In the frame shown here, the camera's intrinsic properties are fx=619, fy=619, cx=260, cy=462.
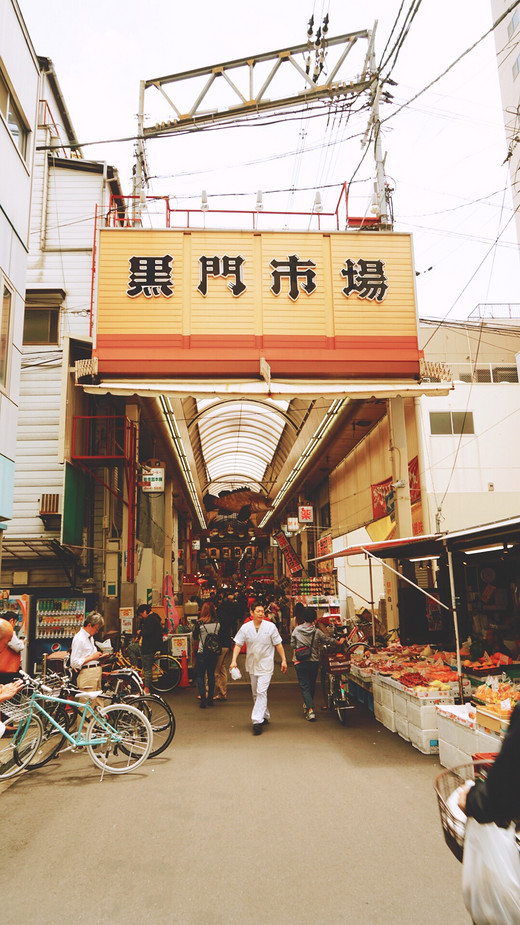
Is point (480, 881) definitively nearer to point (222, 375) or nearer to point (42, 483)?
point (222, 375)

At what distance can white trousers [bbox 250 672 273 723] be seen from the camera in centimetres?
921

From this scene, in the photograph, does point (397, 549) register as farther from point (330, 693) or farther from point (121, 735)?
point (121, 735)

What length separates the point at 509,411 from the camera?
20.1 metres

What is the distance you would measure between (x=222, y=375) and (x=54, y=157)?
10130mm

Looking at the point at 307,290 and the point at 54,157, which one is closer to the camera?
the point at 307,290

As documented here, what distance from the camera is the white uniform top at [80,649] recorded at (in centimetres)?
828

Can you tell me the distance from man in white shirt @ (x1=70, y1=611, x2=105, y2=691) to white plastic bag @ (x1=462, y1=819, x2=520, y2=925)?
668cm

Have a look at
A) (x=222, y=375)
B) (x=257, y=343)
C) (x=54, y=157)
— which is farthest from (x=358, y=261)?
(x=54, y=157)

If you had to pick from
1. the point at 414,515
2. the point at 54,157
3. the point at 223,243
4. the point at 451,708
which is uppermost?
the point at 54,157

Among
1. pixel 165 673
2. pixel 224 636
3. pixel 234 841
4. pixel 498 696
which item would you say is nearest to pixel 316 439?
pixel 224 636

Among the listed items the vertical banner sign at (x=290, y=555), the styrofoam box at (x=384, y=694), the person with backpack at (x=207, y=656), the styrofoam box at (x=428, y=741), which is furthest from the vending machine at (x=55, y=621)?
the vertical banner sign at (x=290, y=555)

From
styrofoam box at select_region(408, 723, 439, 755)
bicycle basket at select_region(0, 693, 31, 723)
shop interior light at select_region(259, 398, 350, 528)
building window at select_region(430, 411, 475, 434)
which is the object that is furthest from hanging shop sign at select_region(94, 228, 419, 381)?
building window at select_region(430, 411, 475, 434)

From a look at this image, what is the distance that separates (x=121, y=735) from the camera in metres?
7.16

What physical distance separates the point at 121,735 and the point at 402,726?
12.8ft
